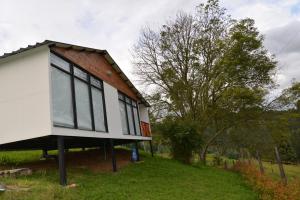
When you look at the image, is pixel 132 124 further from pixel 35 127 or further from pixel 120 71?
pixel 35 127

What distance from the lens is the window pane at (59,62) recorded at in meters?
10.4

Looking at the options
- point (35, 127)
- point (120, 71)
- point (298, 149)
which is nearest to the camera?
point (35, 127)

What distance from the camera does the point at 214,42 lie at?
82.9 feet

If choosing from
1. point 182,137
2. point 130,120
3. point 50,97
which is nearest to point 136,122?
point 130,120

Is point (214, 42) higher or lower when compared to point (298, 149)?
higher

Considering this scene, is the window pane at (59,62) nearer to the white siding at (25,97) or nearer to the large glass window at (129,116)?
the white siding at (25,97)

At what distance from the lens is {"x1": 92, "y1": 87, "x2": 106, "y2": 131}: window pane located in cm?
1297

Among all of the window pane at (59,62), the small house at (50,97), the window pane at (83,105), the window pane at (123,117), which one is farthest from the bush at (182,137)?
the window pane at (59,62)

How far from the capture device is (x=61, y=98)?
Answer: 10352 mm

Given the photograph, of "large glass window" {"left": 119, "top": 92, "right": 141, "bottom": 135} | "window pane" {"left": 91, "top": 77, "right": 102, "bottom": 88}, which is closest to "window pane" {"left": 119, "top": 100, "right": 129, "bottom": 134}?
"large glass window" {"left": 119, "top": 92, "right": 141, "bottom": 135}

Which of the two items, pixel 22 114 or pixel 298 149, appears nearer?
pixel 22 114

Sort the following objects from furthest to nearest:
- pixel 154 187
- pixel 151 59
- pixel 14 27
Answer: pixel 151 59, pixel 14 27, pixel 154 187

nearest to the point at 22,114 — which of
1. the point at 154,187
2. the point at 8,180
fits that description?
the point at 8,180

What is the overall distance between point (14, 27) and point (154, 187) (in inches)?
390
